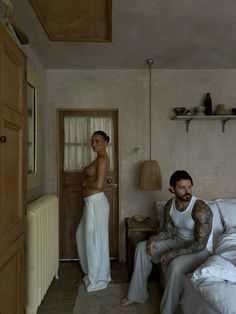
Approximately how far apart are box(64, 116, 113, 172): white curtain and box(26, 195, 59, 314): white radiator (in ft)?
2.86

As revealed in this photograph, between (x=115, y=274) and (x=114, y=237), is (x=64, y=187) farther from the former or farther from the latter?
(x=115, y=274)

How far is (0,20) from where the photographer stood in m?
1.29

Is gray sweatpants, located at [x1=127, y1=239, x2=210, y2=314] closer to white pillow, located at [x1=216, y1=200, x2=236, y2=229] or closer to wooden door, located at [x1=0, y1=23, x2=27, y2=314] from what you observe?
white pillow, located at [x1=216, y1=200, x2=236, y2=229]

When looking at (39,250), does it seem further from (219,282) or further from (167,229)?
(219,282)

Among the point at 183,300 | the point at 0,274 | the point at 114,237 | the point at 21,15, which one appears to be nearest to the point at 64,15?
the point at 21,15

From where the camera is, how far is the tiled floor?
2572 mm

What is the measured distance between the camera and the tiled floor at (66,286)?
101 inches

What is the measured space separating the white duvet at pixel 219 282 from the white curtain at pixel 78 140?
2.08 metres

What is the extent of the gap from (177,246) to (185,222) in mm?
251

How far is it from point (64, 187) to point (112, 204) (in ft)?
2.06

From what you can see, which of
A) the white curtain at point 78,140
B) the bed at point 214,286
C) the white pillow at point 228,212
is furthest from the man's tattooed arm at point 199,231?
the white curtain at point 78,140

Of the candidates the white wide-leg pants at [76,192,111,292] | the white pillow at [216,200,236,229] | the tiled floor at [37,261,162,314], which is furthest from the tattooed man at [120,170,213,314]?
the white pillow at [216,200,236,229]

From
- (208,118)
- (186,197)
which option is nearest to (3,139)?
(186,197)

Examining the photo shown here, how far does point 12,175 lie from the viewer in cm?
148
